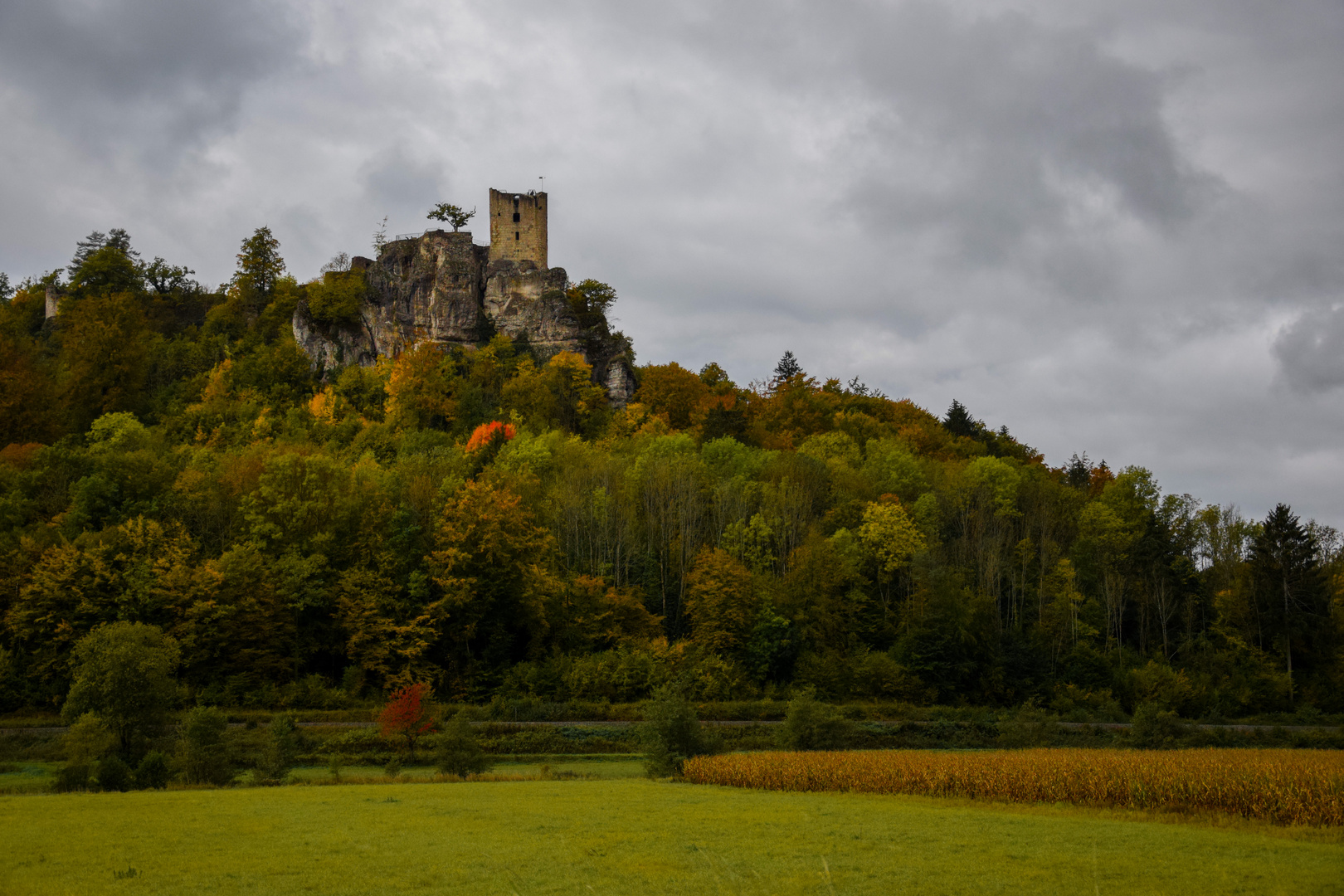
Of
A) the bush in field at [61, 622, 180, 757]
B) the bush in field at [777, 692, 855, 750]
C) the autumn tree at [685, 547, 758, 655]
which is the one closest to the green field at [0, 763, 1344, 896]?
the bush in field at [61, 622, 180, 757]

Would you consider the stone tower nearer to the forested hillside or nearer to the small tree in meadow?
the forested hillside

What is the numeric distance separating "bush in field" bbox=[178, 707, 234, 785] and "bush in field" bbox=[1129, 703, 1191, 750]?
3889 centimetres

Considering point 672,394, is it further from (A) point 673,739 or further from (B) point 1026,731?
(A) point 673,739

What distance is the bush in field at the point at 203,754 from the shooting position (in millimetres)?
36219

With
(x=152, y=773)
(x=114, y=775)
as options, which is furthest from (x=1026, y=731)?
(x=114, y=775)

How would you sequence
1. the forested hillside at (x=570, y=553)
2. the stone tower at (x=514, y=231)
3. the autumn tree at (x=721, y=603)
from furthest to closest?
1. the stone tower at (x=514, y=231)
2. the autumn tree at (x=721, y=603)
3. the forested hillside at (x=570, y=553)

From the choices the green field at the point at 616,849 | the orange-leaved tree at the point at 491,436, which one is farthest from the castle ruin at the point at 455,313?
the green field at the point at 616,849

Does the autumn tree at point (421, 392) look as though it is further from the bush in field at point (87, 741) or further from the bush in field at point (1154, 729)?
the bush in field at point (1154, 729)

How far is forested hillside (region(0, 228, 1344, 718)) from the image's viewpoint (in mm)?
57688

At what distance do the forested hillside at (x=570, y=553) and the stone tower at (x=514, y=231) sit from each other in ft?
42.2

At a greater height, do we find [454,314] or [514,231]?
[514,231]

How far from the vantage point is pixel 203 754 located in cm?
3647

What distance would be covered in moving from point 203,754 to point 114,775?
3083 mm

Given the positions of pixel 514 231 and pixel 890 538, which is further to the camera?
pixel 514 231
